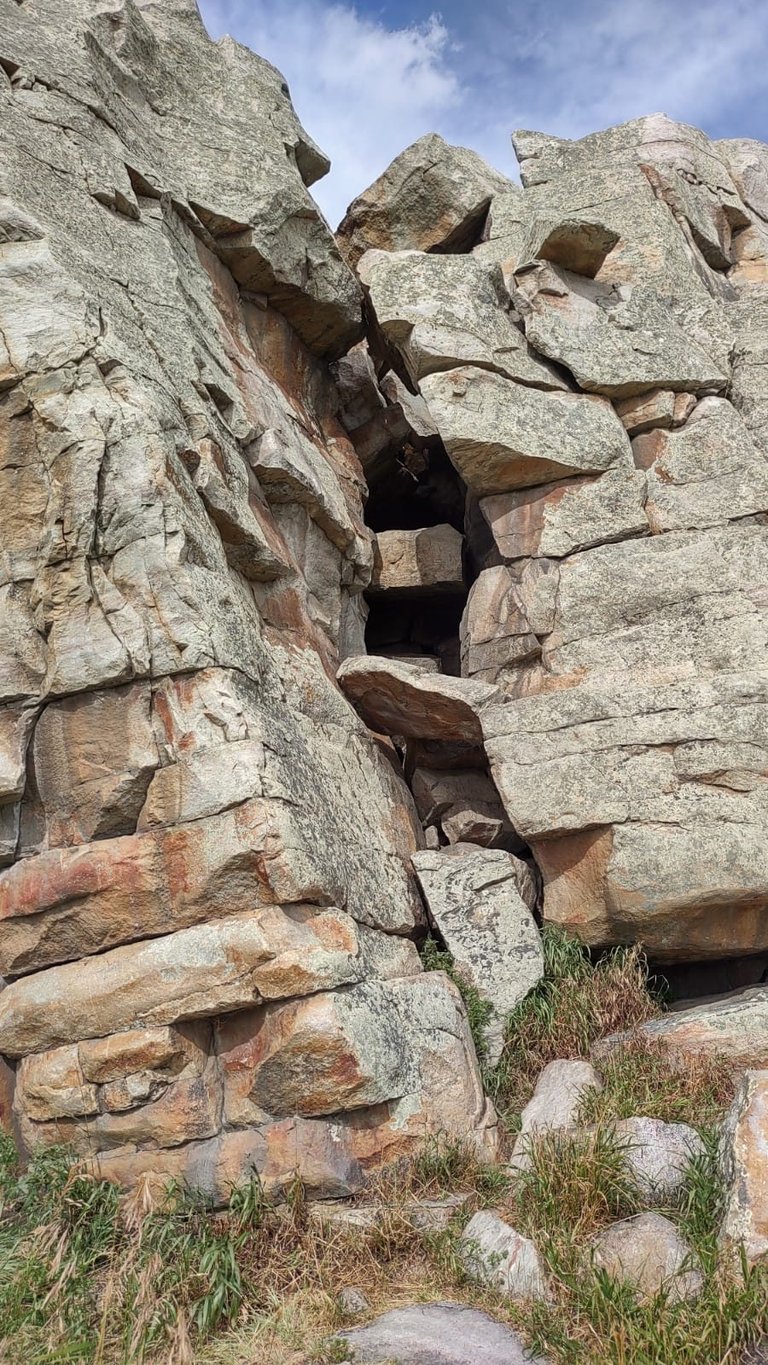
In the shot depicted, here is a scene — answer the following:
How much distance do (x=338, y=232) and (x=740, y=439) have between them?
20.3ft

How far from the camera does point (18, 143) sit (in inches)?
339

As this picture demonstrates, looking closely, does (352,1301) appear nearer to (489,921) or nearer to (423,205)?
(489,921)

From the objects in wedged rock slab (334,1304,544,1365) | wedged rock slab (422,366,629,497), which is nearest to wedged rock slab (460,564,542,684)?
wedged rock slab (422,366,629,497)

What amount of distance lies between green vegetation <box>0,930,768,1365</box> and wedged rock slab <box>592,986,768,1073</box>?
29 centimetres

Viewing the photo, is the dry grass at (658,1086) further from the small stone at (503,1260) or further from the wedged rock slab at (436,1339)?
the wedged rock slab at (436,1339)

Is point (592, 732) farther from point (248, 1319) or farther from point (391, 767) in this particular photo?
point (248, 1319)

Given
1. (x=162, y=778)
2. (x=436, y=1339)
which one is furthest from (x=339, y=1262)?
(x=162, y=778)

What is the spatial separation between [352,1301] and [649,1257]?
4.92 feet

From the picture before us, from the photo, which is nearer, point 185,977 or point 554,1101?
point 185,977

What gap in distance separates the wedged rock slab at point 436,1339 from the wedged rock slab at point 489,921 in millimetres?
2464

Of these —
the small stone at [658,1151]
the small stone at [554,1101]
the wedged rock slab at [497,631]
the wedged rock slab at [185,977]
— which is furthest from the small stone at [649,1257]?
the wedged rock slab at [497,631]

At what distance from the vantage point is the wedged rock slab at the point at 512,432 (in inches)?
398

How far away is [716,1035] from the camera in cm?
754

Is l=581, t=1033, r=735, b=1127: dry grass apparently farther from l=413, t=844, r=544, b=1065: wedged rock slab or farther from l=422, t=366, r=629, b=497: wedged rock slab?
l=422, t=366, r=629, b=497: wedged rock slab
